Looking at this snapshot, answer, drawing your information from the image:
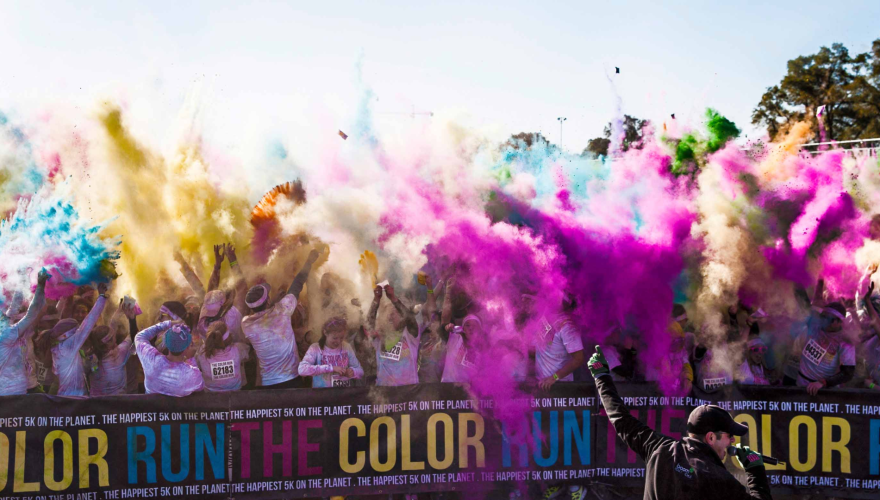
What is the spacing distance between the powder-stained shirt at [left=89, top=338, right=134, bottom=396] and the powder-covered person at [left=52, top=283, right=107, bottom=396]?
139mm

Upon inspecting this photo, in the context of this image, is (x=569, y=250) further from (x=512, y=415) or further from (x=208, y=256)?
(x=208, y=256)

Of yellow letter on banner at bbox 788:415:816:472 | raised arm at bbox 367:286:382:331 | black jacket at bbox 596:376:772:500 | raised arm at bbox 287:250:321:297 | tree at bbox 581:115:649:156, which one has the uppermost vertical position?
tree at bbox 581:115:649:156

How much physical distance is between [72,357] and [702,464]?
4.99 metres

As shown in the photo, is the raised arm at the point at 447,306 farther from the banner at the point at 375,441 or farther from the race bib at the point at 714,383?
the race bib at the point at 714,383

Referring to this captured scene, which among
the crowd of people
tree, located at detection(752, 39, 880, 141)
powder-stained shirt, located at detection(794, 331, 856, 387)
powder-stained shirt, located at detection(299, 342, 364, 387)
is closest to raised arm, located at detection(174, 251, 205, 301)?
the crowd of people

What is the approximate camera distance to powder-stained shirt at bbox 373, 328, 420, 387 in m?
6.27

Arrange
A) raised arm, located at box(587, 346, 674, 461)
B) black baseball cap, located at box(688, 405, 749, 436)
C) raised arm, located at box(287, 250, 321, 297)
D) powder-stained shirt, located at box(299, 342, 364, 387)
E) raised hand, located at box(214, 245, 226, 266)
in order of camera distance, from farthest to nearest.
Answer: raised hand, located at box(214, 245, 226, 266) < raised arm, located at box(287, 250, 321, 297) < powder-stained shirt, located at box(299, 342, 364, 387) < raised arm, located at box(587, 346, 674, 461) < black baseball cap, located at box(688, 405, 749, 436)

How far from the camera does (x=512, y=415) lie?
615 cm

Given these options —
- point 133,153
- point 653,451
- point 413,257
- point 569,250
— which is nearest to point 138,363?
point 133,153

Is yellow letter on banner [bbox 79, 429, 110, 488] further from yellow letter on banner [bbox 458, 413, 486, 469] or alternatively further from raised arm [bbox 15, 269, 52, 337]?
yellow letter on banner [bbox 458, 413, 486, 469]

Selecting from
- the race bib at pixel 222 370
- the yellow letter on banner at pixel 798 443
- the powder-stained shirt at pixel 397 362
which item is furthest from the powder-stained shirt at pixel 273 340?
the yellow letter on banner at pixel 798 443

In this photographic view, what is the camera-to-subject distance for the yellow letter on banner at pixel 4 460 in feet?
18.9

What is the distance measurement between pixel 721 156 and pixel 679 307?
54.1 inches

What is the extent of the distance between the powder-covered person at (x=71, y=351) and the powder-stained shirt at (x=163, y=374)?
1.63 feet
